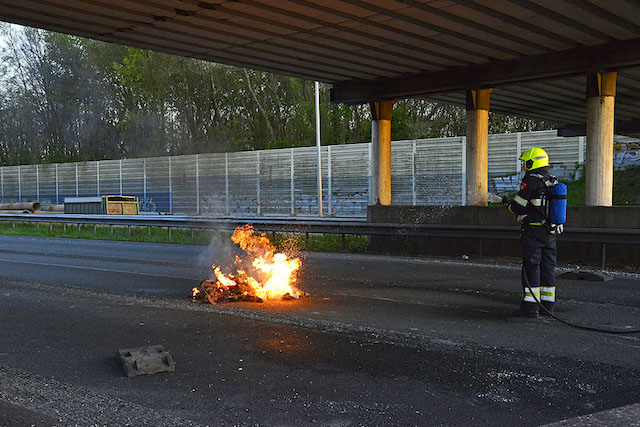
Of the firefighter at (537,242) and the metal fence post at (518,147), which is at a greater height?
the metal fence post at (518,147)

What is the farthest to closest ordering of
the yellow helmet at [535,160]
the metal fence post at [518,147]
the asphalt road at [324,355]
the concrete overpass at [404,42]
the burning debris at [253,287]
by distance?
the metal fence post at [518,147], the concrete overpass at [404,42], the burning debris at [253,287], the yellow helmet at [535,160], the asphalt road at [324,355]

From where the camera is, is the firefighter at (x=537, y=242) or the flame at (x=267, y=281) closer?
the firefighter at (x=537, y=242)

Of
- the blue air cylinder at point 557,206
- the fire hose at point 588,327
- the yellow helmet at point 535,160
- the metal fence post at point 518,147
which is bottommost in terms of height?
the fire hose at point 588,327

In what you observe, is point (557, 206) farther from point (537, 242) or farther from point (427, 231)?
point (427, 231)

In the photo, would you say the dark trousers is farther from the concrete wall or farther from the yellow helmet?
the concrete wall

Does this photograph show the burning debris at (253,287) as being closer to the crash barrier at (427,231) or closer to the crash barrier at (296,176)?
the crash barrier at (427,231)

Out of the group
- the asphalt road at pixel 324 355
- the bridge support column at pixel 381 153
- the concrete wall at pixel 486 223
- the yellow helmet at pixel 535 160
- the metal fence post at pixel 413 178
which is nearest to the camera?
the asphalt road at pixel 324 355

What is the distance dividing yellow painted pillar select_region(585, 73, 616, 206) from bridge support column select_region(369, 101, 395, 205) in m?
5.76

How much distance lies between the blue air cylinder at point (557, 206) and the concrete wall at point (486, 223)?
580 centimetres

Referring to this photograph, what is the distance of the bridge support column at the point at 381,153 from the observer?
18.0 meters

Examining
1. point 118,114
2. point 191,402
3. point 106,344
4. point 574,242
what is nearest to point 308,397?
point 191,402

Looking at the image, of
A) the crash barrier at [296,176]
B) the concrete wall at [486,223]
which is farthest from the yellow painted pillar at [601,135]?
the crash barrier at [296,176]

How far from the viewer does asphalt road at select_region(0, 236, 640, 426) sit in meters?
4.35

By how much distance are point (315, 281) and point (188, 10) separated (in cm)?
533
